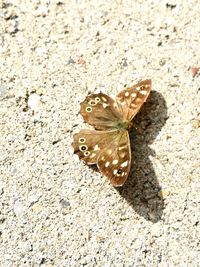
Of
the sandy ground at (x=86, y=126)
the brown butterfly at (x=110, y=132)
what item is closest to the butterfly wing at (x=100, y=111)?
the brown butterfly at (x=110, y=132)

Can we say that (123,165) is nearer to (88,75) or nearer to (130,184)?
(130,184)

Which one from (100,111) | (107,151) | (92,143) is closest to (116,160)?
(107,151)

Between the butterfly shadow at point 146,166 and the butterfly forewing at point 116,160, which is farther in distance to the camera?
the butterfly shadow at point 146,166

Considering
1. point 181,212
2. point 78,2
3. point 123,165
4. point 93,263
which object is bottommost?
point 93,263

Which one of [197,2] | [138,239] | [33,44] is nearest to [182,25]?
[197,2]

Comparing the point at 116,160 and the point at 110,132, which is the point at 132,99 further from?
the point at 116,160

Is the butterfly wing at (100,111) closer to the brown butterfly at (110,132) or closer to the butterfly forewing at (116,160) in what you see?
the brown butterfly at (110,132)

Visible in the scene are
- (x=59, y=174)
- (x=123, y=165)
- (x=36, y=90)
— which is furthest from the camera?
(x=36, y=90)

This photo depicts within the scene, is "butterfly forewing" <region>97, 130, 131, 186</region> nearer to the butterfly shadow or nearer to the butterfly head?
the butterfly head
